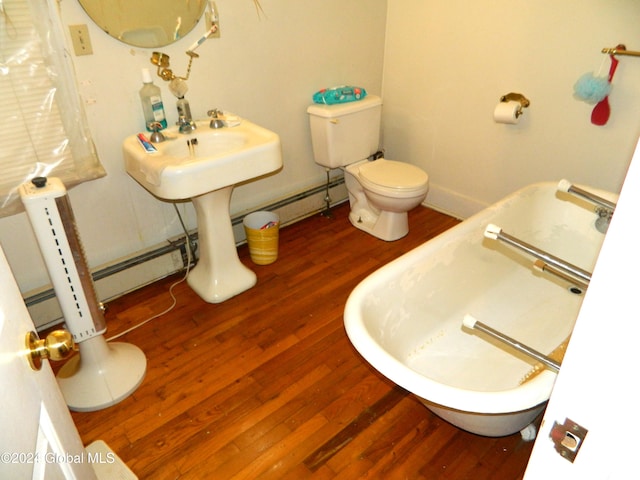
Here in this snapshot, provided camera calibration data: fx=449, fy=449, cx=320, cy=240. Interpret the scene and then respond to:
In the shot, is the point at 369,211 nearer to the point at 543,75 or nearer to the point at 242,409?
the point at 543,75

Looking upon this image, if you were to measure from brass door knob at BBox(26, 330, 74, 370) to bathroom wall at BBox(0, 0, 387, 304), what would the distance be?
146 centimetres

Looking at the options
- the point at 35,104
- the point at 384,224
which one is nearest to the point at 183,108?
the point at 35,104

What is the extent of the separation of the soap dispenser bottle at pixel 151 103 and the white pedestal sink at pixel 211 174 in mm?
77

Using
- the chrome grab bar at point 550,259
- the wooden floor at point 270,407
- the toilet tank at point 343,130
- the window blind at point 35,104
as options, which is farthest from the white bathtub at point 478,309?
the window blind at point 35,104

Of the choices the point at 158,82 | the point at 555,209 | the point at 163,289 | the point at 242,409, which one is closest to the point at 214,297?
the point at 163,289

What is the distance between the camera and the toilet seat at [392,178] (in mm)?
2521

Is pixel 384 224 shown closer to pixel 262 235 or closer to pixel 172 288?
pixel 262 235

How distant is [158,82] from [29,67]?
54 centimetres

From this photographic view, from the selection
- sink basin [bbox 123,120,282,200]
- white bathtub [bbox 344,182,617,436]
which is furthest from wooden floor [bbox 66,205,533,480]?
sink basin [bbox 123,120,282,200]

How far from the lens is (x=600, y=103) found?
2.17 metres

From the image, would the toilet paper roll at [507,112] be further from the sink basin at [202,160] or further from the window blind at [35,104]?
the window blind at [35,104]

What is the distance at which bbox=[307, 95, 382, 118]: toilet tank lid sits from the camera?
262 cm

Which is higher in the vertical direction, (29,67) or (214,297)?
(29,67)

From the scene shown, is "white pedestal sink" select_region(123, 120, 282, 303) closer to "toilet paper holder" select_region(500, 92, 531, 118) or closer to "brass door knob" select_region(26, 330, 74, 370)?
"brass door knob" select_region(26, 330, 74, 370)
